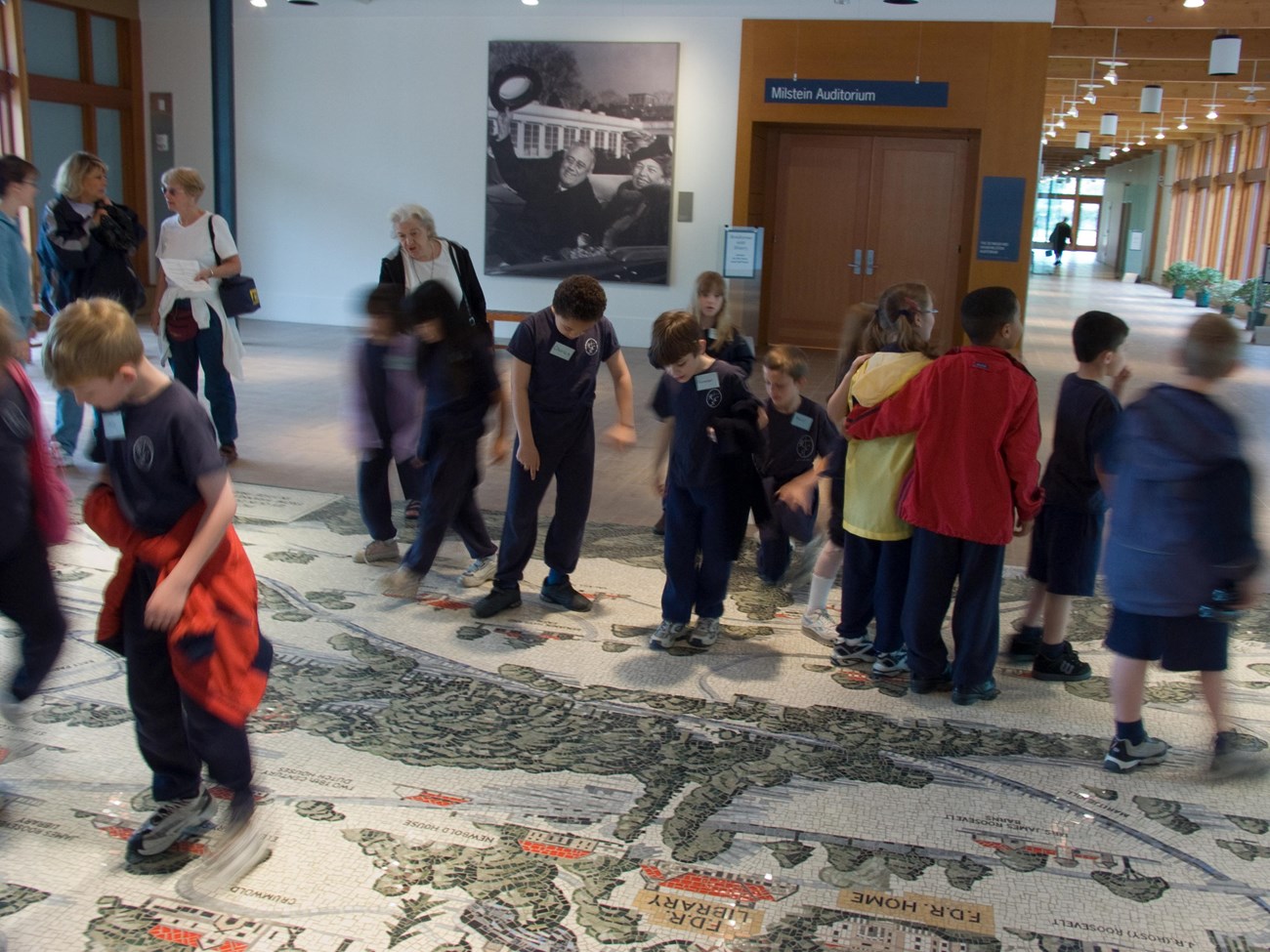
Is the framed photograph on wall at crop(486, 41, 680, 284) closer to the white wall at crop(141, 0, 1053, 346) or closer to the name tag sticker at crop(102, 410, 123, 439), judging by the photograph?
the white wall at crop(141, 0, 1053, 346)

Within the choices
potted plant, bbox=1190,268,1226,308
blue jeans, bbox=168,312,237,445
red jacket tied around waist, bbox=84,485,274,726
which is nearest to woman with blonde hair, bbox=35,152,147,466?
blue jeans, bbox=168,312,237,445

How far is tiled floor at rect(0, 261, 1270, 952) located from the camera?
8.05 ft

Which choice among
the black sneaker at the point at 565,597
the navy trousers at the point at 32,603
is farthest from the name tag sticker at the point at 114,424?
the black sneaker at the point at 565,597

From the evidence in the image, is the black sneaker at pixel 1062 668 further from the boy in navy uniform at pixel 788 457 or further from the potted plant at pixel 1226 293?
the potted plant at pixel 1226 293

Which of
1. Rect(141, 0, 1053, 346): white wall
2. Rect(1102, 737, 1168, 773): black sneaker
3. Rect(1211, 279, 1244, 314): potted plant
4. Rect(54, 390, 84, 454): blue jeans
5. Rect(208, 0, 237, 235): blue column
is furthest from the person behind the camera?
Rect(1211, 279, 1244, 314): potted plant

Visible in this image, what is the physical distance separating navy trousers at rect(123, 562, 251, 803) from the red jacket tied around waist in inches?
1.3

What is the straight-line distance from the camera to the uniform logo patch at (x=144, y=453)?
2.38 meters

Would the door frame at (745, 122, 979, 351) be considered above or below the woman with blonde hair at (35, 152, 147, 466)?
→ above

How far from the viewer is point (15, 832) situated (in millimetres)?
2740

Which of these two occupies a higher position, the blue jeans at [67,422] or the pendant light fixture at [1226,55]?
the pendant light fixture at [1226,55]

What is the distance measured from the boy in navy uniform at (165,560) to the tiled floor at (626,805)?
29cm

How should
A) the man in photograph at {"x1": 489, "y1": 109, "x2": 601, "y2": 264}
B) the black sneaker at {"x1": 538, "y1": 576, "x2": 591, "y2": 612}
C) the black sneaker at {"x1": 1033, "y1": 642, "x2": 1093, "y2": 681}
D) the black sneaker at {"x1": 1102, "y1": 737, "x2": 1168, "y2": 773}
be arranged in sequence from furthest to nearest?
the man in photograph at {"x1": 489, "y1": 109, "x2": 601, "y2": 264}, the black sneaker at {"x1": 538, "y1": 576, "x2": 591, "y2": 612}, the black sneaker at {"x1": 1033, "y1": 642, "x2": 1093, "y2": 681}, the black sneaker at {"x1": 1102, "y1": 737, "x2": 1168, "y2": 773}

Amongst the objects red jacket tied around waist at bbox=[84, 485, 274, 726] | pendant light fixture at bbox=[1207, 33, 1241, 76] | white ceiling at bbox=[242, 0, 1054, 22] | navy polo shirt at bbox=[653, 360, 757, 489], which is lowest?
red jacket tied around waist at bbox=[84, 485, 274, 726]

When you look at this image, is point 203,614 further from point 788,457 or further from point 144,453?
point 788,457
